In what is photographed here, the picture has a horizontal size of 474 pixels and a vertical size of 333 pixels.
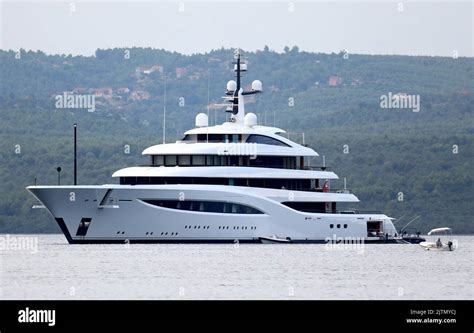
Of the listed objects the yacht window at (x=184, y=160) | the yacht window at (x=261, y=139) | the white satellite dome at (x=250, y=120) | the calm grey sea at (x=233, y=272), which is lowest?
the calm grey sea at (x=233, y=272)

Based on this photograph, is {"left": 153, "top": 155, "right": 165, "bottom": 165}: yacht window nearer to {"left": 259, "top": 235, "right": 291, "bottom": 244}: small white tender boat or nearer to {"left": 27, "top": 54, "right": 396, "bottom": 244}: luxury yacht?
{"left": 27, "top": 54, "right": 396, "bottom": 244}: luxury yacht

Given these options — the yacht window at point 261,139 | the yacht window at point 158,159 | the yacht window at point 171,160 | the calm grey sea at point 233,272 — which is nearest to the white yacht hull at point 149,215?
the calm grey sea at point 233,272

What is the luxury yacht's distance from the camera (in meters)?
87.9

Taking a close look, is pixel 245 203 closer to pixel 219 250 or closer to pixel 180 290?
pixel 219 250

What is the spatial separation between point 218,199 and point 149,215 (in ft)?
11.3

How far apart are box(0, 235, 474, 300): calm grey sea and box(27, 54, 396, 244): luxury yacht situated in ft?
2.70

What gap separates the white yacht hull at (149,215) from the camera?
87.6 m

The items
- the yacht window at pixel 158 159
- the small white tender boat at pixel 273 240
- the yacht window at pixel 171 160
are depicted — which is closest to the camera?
the small white tender boat at pixel 273 240

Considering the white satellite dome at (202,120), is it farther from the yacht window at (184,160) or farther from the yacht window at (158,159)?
the yacht window at (184,160)

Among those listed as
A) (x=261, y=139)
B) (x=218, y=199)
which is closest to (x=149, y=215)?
(x=218, y=199)

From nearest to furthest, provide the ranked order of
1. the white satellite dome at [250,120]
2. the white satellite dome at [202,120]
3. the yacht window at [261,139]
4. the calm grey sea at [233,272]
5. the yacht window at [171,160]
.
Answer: the calm grey sea at [233,272] → the yacht window at [171,160] → the yacht window at [261,139] → the white satellite dome at [250,120] → the white satellite dome at [202,120]

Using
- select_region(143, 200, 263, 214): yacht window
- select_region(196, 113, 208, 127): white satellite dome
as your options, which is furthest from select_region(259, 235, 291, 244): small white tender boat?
select_region(196, 113, 208, 127): white satellite dome

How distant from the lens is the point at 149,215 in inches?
3462

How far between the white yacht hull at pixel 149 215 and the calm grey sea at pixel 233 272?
27.2 inches
